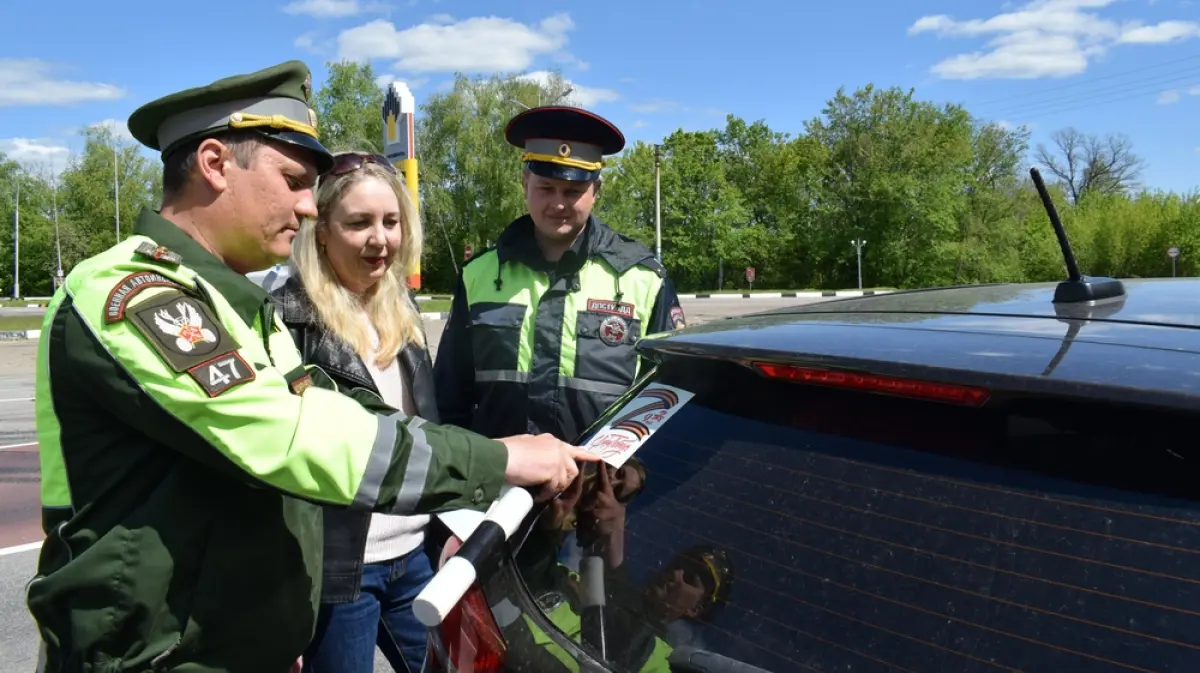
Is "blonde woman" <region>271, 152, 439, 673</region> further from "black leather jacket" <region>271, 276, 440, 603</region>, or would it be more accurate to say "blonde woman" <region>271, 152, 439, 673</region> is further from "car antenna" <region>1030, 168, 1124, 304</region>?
"car antenna" <region>1030, 168, 1124, 304</region>

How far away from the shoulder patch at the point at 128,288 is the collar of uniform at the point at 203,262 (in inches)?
4.0

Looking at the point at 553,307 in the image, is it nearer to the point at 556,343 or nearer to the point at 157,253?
the point at 556,343

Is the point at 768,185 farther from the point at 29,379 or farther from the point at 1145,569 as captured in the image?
the point at 1145,569

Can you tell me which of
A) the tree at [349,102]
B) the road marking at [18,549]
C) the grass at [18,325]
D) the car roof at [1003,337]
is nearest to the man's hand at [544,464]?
the car roof at [1003,337]

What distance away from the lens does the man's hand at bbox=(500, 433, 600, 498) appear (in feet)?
5.15

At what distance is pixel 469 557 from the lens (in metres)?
1.42

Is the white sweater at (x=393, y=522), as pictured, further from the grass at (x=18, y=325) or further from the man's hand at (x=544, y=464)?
the grass at (x=18, y=325)

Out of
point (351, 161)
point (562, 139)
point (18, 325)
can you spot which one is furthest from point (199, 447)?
point (18, 325)

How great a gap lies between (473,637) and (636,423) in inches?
19.3

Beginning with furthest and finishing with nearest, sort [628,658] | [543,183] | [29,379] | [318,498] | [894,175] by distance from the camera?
[894,175]
[29,379]
[543,183]
[318,498]
[628,658]

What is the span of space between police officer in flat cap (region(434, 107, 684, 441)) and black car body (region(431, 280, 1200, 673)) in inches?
44.4

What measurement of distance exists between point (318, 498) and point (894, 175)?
162ft

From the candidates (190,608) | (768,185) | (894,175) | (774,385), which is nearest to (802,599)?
(774,385)

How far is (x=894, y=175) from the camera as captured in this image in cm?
4709
